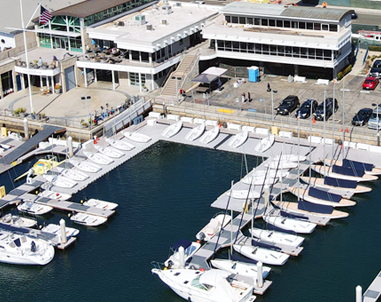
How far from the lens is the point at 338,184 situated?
77.9 metres

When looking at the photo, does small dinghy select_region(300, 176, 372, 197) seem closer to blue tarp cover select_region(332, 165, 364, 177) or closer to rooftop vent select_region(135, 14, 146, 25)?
blue tarp cover select_region(332, 165, 364, 177)

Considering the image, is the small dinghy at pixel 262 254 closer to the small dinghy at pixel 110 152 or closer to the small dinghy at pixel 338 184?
the small dinghy at pixel 338 184

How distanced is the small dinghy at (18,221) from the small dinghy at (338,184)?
27.2m

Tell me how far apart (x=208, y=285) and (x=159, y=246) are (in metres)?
9.39

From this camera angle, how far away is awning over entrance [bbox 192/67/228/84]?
98.6 meters

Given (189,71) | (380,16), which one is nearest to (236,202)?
(189,71)

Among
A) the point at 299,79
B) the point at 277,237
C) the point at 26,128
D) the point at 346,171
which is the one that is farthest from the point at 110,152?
the point at 299,79

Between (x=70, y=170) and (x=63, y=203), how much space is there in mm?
6583

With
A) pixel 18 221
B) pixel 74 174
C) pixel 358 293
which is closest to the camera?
pixel 358 293

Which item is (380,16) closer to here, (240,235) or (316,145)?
(316,145)

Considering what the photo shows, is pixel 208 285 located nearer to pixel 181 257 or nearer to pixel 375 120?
pixel 181 257

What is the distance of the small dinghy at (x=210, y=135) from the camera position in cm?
8969

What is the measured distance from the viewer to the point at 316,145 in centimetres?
8725

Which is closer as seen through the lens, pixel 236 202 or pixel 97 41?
pixel 236 202
